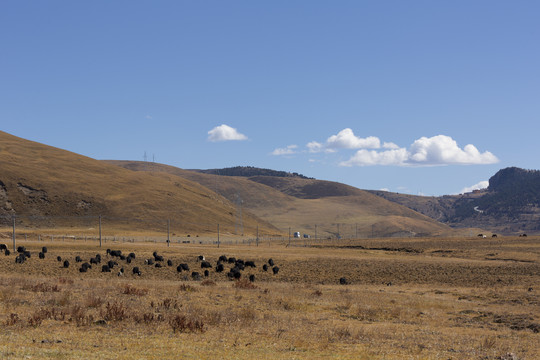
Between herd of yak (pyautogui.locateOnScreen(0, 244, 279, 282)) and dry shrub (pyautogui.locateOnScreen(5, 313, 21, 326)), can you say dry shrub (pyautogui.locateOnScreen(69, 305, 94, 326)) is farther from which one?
herd of yak (pyautogui.locateOnScreen(0, 244, 279, 282))

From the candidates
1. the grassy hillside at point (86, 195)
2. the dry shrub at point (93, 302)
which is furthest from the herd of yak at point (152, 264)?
the grassy hillside at point (86, 195)

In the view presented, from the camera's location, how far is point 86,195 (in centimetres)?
13900

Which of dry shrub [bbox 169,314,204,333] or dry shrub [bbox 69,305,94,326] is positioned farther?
dry shrub [bbox 69,305,94,326]

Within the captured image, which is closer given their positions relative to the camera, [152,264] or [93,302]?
[93,302]

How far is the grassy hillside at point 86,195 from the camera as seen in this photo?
419ft

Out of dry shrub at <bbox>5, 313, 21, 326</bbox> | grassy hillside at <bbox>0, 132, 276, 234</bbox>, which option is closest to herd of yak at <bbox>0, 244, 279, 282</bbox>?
dry shrub at <bbox>5, 313, 21, 326</bbox>

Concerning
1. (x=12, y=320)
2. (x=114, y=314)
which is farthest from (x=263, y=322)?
(x=12, y=320)

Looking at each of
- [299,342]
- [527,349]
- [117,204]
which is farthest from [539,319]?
[117,204]

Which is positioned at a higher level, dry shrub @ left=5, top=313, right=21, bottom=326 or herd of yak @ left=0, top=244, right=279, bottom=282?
dry shrub @ left=5, top=313, right=21, bottom=326

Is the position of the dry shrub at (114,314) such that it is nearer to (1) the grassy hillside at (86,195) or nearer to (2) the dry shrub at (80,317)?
(2) the dry shrub at (80,317)

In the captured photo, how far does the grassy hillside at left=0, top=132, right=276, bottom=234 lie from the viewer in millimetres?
127812

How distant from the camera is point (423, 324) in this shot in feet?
67.3

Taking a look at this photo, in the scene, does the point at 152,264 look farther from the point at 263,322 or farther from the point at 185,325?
the point at 185,325

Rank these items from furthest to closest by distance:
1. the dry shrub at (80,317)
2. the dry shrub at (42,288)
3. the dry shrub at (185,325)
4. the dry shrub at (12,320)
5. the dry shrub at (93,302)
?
the dry shrub at (42,288), the dry shrub at (93,302), the dry shrub at (80,317), the dry shrub at (185,325), the dry shrub at (12,320)
